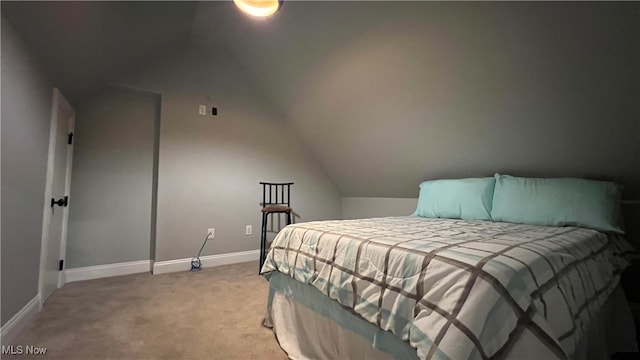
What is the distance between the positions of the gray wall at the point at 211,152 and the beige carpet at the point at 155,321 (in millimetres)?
659

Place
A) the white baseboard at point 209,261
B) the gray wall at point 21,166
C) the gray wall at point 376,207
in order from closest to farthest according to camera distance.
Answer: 1. the gray wall at point 21,166
2. the white baseboard at point 209,261
3. the gray wall at point 376,207

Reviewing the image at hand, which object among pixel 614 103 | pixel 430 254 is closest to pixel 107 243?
pixel 430 254

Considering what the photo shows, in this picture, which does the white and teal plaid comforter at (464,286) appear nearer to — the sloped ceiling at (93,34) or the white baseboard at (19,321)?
the white baseboard at (19,321)

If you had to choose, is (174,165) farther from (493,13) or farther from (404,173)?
(493,13)

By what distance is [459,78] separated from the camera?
1.96 meters

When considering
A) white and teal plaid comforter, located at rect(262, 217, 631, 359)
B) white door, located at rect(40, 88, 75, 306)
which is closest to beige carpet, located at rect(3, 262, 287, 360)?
white door, located at rect(40, 88, 75, 306)

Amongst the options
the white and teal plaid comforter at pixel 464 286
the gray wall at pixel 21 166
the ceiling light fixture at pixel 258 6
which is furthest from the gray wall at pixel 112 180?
the white and teal plaid comforter at pixel 464 286

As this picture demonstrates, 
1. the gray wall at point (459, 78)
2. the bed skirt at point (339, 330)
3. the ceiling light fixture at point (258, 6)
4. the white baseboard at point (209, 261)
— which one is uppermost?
the ceiling light fixture at point (258, 6)

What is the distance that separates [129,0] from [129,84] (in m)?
1.14

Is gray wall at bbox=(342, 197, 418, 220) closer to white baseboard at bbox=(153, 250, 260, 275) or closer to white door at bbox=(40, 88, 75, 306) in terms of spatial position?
white baseboard at bbox=(153, 250, 260, 275)

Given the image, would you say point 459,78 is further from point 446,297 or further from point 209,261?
point 209,261

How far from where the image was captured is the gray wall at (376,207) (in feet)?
11.4

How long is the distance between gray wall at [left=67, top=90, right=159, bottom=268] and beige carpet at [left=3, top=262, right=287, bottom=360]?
1.20 ft

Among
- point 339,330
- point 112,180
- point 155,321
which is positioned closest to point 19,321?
point 155,321
